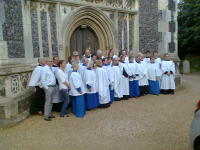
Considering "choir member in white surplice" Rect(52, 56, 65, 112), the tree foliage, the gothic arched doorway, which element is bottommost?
"choir member in white surplice" Rect(52, 56, 65, 112)

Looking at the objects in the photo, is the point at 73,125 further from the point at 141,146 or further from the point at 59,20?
the point at 59,20

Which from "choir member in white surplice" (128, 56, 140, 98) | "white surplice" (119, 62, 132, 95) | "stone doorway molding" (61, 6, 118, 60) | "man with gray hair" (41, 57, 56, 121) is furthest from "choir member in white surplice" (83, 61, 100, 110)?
"stone doorway molding" (61, 6, 118, 60)

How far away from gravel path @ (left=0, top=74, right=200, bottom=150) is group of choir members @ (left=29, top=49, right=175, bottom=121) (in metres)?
0.41

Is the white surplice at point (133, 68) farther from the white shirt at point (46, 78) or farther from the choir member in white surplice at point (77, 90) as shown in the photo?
the white shirt at point (46, 78)

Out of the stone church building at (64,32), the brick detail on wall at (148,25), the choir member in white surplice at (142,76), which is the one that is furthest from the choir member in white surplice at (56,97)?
the brick detail on wall at (148,25)

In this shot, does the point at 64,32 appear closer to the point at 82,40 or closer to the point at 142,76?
the point at 82,40

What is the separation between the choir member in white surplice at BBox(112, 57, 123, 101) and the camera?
632 centimetres

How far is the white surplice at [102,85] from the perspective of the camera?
5.50m

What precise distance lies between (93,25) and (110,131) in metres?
5.22

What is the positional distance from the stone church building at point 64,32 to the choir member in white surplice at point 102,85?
6.09 feet

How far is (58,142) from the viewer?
339 centimetres

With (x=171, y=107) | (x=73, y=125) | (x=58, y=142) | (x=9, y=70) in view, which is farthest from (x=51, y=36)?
(x=171, y=107)

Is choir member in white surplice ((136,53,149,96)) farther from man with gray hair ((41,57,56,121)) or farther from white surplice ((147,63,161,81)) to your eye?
man with gray hair ((41,57,56,121))

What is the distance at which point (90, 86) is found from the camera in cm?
507
